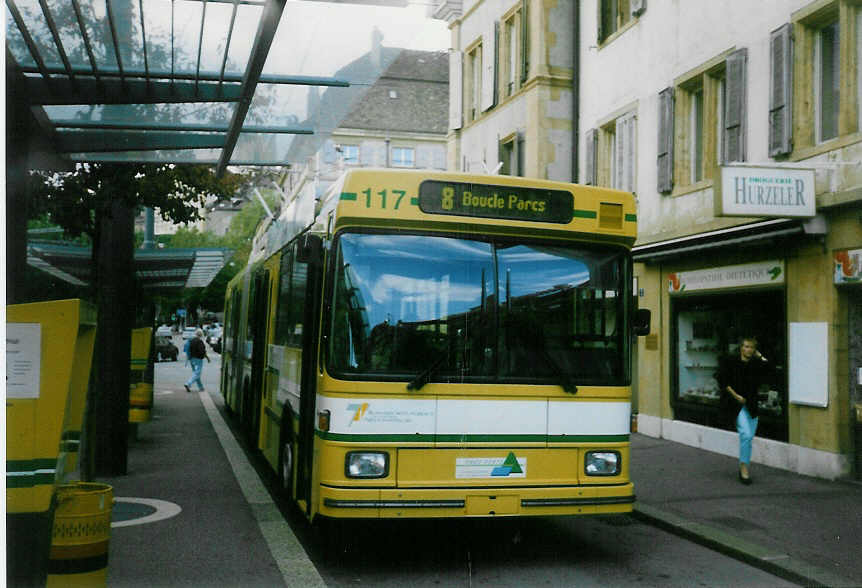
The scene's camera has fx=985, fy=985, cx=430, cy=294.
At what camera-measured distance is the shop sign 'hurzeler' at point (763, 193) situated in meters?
11.4

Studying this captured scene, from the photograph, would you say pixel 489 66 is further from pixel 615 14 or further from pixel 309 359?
pixel 309 359

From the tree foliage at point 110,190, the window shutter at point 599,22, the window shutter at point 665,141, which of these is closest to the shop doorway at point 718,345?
the window shutter at point 665,141

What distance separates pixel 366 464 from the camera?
22.0 feet

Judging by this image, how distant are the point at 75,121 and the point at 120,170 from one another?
2734 mm

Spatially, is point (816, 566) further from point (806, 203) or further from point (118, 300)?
point (118, 300)

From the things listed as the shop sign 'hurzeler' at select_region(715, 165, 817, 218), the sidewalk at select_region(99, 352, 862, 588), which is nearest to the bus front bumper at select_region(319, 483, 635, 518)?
the sidewalk at select_region(99, 352, 862, 588)

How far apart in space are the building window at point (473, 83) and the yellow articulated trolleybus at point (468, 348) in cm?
1802

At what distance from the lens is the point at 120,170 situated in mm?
11562

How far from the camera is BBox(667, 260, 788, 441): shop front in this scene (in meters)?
12.9

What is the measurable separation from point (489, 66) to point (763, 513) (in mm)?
16532

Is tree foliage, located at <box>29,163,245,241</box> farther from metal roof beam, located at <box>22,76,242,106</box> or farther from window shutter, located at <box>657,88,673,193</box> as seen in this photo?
window shutter, located at <box>657,88,673,193</box>

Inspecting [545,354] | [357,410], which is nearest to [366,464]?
[357,410]

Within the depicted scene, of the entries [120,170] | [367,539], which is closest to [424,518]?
[367,539]

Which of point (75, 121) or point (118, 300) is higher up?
point (75, 121)
